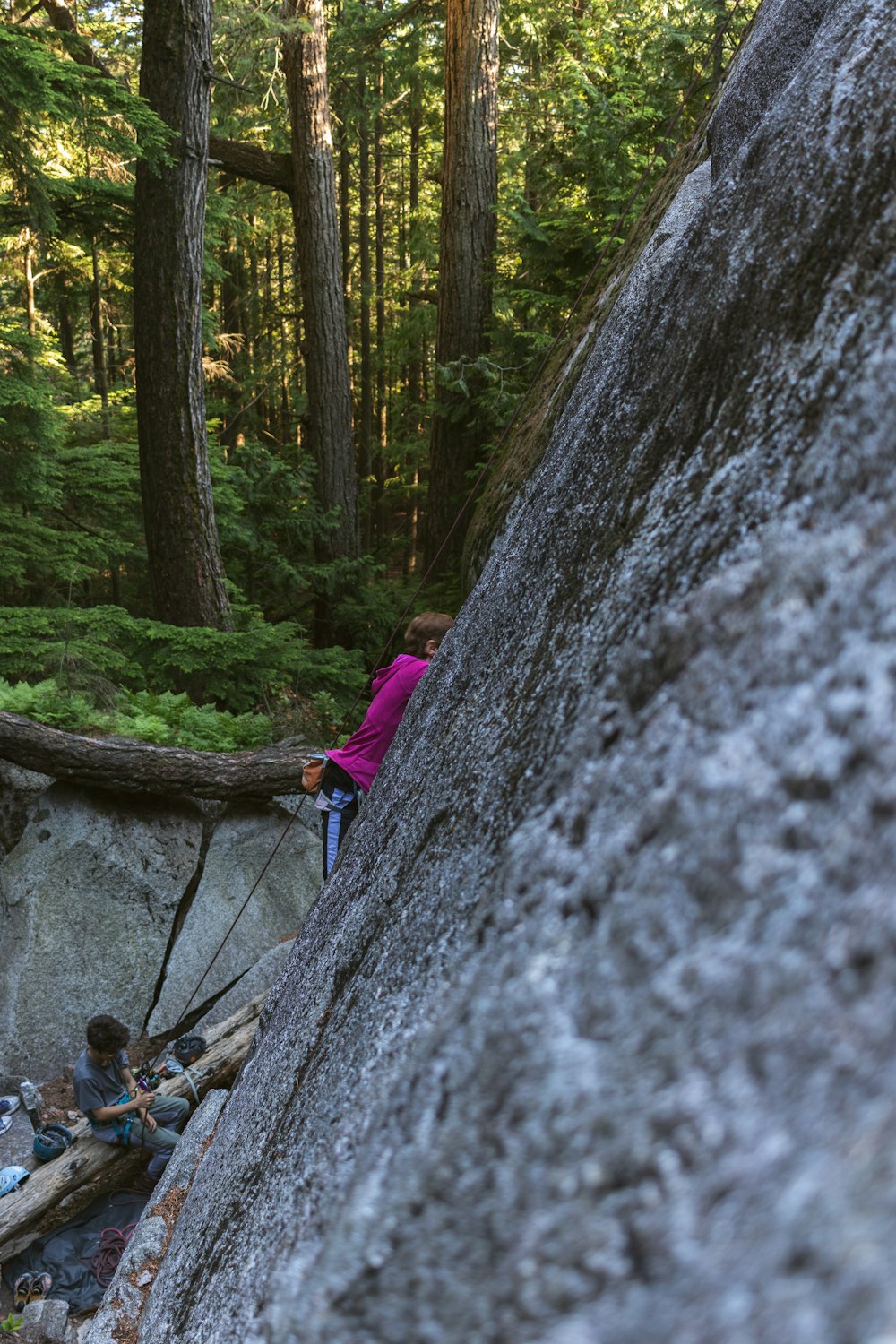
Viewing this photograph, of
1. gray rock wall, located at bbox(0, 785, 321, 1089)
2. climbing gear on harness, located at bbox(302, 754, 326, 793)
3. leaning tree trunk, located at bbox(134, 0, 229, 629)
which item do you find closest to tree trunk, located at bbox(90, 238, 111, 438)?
leaning tree trunk, located at bbox(134, 0, 229, 629)

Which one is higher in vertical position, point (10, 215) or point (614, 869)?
point (10, 215)

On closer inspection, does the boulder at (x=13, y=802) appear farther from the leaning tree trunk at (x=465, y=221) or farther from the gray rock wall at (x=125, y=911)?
the leaning tree trunk at (x=465, y=221)

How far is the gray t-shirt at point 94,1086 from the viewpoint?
5.18 m

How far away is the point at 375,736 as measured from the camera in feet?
13.8

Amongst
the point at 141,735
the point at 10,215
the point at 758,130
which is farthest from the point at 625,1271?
the point at 10,215

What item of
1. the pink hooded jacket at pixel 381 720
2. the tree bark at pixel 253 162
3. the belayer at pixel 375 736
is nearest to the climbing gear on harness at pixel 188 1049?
the belayer at pixel 375 736

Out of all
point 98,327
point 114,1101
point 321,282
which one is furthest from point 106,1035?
point 98,327

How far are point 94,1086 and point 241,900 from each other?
1.87 metres

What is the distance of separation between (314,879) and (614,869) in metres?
6.38

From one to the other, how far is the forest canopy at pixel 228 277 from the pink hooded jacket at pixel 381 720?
2.87 m

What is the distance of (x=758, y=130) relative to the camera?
7.89 feet

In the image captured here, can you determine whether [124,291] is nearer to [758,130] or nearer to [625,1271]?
[758,130]

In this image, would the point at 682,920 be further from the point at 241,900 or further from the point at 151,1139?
the point at 241,900

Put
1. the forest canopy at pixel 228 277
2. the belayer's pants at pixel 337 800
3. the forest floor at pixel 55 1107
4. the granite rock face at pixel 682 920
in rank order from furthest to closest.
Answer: the forest canopy at pixel 228 277 < the forest floor at pixel 55 1107 < the belayer's pants at pixel 337 800 < the granite rock face at pixel 682 920
